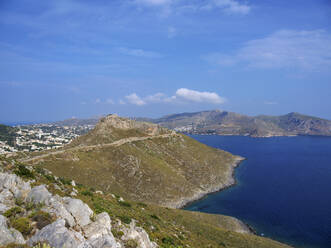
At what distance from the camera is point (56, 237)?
12188 millimetres

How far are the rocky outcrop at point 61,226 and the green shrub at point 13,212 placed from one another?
33 cm

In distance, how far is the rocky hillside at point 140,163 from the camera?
72000mm

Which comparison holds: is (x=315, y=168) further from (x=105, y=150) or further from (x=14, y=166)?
(x=14, y=166)

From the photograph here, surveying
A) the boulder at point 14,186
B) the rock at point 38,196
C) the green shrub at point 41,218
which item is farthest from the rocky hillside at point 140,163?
the green shrub at point 41,218

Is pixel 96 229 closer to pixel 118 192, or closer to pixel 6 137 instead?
pixel 118 192

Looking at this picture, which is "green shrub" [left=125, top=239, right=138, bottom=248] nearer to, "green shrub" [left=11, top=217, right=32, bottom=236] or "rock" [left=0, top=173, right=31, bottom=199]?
"green shrub" [left=11, top=217, right=32, bottom=236]

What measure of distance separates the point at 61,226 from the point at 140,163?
245ft

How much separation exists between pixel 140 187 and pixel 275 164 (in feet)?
377

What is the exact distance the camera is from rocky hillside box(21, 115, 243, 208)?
7200cm

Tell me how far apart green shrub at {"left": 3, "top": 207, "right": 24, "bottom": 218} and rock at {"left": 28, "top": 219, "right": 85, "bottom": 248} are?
3.30 metres

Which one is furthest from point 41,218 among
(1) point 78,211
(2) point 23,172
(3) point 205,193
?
(3) point 205,193

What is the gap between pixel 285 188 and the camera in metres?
97.4

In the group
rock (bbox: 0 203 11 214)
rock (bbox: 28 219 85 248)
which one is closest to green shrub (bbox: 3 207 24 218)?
rock (bbox: 0 203 11 214)

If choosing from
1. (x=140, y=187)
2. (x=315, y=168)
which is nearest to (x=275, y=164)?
(x=315, y=168)
